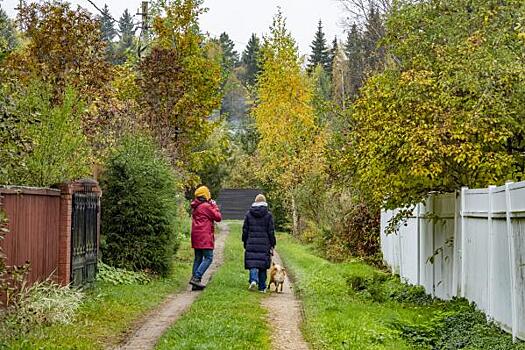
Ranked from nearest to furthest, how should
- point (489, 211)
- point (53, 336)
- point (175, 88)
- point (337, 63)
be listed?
point (53, 336) → point (489, 211) → point (175, 88) → point (337, 63)

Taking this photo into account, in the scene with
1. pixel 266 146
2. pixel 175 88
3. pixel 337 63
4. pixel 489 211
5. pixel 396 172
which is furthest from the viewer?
pixel 337 63

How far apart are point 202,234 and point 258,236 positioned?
1077 mm

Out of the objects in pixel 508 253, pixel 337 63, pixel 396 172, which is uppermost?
pixel 337 63

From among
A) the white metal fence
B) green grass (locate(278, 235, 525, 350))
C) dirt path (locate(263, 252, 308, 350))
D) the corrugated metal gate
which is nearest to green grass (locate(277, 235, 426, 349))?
green grass (locate(278, 235, 525, 350))

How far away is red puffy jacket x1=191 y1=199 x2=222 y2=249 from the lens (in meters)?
15.8

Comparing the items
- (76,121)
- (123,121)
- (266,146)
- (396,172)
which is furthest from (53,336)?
(266,146)

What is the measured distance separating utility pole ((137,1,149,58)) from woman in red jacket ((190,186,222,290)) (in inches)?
388

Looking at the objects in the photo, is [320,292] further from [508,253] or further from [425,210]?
[508,253]

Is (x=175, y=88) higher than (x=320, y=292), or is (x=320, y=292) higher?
(x=175, y=88)

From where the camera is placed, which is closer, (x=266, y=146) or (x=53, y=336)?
(x=53, y=336)

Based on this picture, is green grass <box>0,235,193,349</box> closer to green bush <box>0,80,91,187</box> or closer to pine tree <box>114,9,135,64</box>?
green bush <box>0,80,91,187</box>

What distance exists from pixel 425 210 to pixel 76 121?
254 inches

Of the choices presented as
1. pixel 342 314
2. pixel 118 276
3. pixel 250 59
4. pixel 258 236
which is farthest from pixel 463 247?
pixel 250 59

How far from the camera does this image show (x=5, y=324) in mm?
9266
